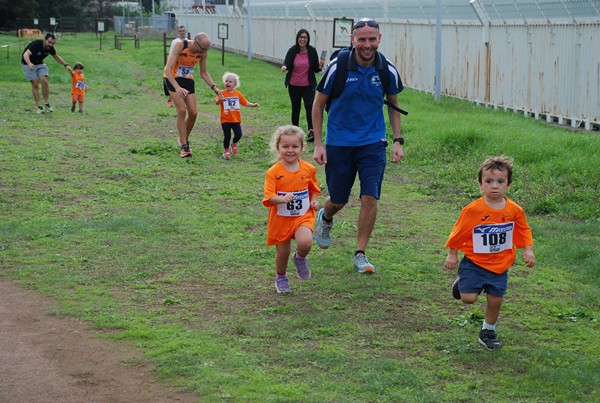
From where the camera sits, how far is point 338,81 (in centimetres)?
802

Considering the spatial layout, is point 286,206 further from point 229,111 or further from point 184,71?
point 229,111

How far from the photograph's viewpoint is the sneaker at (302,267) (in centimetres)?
782

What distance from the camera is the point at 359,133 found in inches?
321

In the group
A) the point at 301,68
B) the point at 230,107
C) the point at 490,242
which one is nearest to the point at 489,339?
the point at 490,242

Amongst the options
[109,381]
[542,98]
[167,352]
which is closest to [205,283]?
[167,352]

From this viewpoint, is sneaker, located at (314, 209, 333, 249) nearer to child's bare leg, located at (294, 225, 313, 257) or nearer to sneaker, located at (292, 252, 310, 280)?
sneaker, located at (292, 252, 310, 280)

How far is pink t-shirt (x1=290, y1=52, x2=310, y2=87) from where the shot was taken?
53.8 feet

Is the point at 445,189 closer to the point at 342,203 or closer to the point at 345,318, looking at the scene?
the point at 342,203

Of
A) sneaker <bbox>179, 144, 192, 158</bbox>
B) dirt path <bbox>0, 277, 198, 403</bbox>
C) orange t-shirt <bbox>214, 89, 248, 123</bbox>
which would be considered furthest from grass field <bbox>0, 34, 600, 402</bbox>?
orange t-shirt <bbox>214, 89, 248, 123</bbox>

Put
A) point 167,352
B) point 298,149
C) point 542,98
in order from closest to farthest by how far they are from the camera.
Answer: point 167,352
point 298,149
point 542,98

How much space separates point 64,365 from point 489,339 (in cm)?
274

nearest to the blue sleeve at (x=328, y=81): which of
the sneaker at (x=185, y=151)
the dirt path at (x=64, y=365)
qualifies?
the dirt path at (x=64, y=365)

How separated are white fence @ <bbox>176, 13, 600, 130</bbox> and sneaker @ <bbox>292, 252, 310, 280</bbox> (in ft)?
35.6

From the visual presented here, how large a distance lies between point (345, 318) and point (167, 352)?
4.73 feet
